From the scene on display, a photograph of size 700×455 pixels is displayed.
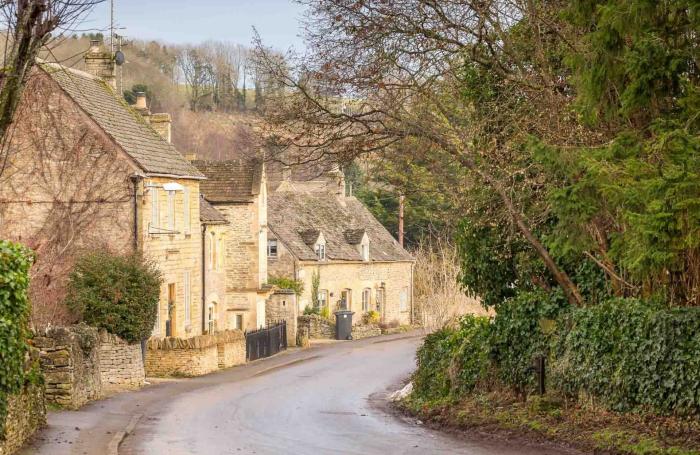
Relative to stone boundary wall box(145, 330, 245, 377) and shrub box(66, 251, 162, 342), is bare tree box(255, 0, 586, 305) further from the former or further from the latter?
stone boundary wall box(145, 330, 245, 377)

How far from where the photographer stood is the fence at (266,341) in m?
44.3

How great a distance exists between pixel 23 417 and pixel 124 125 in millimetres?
22322

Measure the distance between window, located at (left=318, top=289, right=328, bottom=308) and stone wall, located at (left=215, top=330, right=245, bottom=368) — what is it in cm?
1971

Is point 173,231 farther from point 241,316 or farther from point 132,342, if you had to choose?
point 241,316

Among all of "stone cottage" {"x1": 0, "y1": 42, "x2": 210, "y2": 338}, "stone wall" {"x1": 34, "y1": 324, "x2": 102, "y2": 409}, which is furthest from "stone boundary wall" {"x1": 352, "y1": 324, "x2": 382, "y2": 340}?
"stone wall" {"x1": 34, "y1": 324, "x2": 102, "y2": 409}

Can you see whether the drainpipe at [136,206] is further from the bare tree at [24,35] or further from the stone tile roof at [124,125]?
the bare tree at [24,35]

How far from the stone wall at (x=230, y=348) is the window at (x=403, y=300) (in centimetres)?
2925

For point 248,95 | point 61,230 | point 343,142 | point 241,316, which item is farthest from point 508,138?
point 248,95

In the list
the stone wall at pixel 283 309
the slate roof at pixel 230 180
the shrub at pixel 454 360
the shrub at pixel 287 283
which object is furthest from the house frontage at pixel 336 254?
the shrub at pixel 454 360

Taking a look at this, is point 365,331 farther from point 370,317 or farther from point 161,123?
point 161,123

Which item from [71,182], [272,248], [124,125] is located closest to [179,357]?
[71,182]

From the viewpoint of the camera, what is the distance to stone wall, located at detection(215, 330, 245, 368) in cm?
3991

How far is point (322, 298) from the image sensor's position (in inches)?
2477

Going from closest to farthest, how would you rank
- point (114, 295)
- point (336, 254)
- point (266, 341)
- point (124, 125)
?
point (114, 295)
point (124, 125)
point (266, 341)
point (336, 254)
